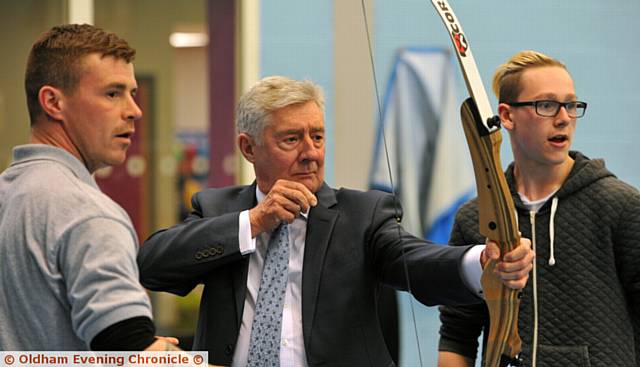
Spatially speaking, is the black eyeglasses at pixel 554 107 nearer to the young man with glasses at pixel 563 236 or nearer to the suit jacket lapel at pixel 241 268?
the young man with glasses at pixel 563 236

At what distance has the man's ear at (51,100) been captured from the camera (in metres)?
2.29

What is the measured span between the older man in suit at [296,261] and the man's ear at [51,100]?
725 mm

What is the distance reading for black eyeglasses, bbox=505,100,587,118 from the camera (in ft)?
8.82

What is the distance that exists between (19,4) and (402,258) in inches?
127

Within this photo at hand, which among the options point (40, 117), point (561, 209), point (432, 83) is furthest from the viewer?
point (561, 209)

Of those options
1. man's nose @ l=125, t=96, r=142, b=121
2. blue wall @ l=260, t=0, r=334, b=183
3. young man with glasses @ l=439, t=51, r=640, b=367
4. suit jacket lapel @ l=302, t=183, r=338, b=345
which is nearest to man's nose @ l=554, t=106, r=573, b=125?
young man with glasses @ l=439, t=51, r=640, b=367

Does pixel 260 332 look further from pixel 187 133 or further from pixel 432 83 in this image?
pixel 187 133

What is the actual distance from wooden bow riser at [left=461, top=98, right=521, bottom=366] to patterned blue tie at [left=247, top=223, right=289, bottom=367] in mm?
580

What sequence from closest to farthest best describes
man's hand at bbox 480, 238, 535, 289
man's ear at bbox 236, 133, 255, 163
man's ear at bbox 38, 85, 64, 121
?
man's ear at bbox 38, 85, 64, 121 < man's hand at bbox 480, 238, 535, 289 < man's ear at bbox 236, 133, 255, 163

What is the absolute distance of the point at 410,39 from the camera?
249 cm

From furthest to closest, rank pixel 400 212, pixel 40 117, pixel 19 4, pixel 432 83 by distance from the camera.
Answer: pixel 19 4 → pixel 400 212 → pixel 432 83 → pixel 40 117

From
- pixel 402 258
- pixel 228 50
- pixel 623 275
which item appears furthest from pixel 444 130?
pixel 228 50

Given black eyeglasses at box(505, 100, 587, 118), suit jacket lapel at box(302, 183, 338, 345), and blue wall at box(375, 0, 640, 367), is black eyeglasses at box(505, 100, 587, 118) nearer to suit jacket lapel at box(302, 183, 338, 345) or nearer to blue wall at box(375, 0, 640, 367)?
blue wall at box(375, 0, 640, 367)

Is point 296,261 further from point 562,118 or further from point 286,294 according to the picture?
point 562,118
